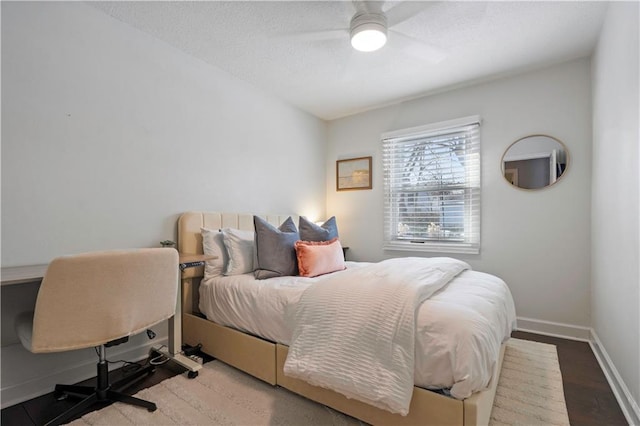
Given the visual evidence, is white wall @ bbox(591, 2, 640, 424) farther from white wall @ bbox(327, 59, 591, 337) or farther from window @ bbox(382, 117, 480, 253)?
window @ bbox(382, 117, 480, 253)

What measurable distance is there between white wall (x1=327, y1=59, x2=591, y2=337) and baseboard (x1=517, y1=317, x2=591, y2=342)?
4 cm

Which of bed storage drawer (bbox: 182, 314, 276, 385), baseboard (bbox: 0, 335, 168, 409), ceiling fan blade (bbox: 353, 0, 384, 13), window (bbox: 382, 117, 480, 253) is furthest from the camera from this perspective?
window (bbox: 382, 117, 480, 253)

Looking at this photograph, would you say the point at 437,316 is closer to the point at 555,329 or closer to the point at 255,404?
the point at 255,404

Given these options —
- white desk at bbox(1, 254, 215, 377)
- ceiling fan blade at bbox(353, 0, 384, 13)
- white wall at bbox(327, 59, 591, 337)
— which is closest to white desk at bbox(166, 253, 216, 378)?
white desk at bbox(1, 254, 215, 377)

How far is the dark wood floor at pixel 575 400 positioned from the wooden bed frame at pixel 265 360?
0.33m

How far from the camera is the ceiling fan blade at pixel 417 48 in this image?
7.98 ft

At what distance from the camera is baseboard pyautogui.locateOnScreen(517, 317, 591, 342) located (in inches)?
108

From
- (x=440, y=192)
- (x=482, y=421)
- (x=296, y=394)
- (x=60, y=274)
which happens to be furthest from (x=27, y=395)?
(x=440, y=192)

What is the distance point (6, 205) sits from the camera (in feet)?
5.82

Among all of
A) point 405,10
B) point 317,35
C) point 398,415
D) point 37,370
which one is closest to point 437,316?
point 398,415

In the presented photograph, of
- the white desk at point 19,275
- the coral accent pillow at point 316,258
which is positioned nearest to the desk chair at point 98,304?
the white desk at point 19,275

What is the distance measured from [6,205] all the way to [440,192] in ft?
11.8

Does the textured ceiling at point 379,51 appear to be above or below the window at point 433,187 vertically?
above

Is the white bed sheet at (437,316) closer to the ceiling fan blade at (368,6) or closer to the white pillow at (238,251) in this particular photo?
the white pillow at (238,251)
